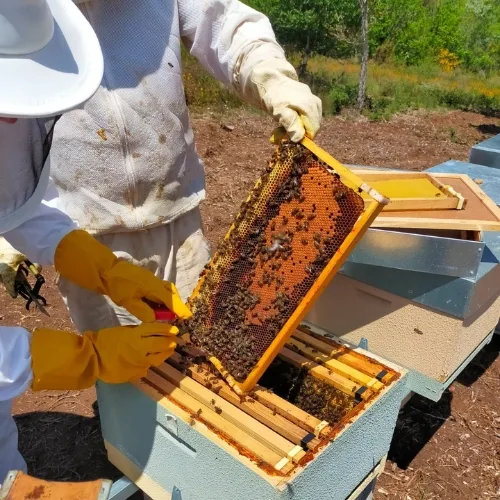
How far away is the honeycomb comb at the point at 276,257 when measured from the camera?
1.81m

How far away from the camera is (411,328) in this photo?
105 inches

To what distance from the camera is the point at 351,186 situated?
69.1 inches

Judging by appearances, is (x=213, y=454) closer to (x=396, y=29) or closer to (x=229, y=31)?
(x=229, y=31)

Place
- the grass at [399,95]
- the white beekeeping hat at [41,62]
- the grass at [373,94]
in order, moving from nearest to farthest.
→ the white beekeeping hat at [41,62]
the grass at [373,94]
the grass at [399,95]

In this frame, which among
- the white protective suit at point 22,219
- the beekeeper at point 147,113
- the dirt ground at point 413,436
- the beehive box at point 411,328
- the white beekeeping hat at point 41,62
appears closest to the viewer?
the white beekeeping hat at point 41,62

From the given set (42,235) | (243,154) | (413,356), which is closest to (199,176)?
(42,235)

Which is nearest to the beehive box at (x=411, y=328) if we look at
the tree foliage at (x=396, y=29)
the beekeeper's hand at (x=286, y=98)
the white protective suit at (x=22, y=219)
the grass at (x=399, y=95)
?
the beekeeper's hand at (x=286, y=98)

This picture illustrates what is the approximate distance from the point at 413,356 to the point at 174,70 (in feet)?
6.16

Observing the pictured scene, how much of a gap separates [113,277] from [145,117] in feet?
2.56

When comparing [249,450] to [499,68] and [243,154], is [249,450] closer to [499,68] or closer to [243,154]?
[243,154]

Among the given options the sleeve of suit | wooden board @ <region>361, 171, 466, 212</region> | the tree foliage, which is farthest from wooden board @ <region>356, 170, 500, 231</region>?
the tree foliage

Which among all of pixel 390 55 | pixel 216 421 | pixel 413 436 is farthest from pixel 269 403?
pixel 390 55

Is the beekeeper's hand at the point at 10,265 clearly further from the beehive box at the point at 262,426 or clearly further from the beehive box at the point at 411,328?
the beehive box at the point at 411,328

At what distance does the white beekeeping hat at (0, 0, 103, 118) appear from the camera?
1366mm
